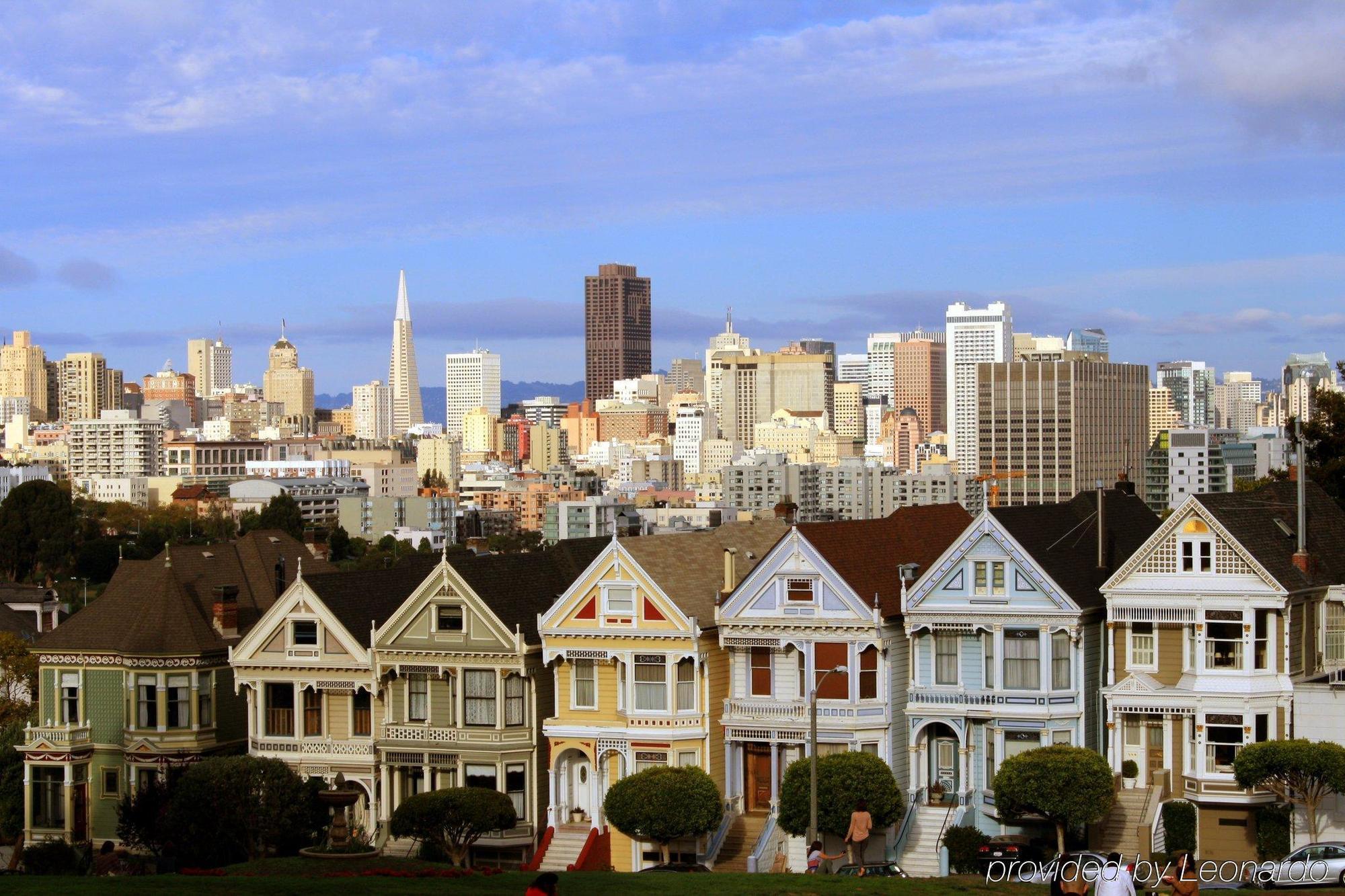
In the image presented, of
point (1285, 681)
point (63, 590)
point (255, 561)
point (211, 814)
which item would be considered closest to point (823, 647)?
point (1285, 681)

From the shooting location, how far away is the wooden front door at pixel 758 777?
49.1 metres

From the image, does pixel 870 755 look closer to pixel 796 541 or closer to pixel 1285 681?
pixel 796 541

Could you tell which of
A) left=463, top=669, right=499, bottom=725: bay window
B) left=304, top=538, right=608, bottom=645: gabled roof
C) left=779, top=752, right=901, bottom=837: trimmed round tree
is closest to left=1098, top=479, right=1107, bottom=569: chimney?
left=779, top=752, right=901, bottom=837: trimmed round tree

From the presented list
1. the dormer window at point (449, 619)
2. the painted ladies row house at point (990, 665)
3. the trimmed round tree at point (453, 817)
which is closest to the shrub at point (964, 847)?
the painted ladies row house at point (990, 665)

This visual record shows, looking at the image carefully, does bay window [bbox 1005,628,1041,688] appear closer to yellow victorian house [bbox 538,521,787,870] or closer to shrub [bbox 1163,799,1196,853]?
shrub [bbox 1163,799,1196,853]

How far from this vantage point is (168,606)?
5522 centimetres

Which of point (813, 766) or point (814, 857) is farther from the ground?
point (813, 766)

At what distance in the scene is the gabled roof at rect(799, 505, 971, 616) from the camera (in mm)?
48438

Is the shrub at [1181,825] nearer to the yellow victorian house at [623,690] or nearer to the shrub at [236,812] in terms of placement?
the yellow victorian house at [623,690]

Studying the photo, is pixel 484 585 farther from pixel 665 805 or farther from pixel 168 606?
pixel 168 606

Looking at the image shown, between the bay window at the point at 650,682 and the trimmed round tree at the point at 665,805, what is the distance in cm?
223

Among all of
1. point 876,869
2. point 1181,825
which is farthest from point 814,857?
point 1181,825

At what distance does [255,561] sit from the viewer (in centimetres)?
6000

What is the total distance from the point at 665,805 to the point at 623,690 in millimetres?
3613
